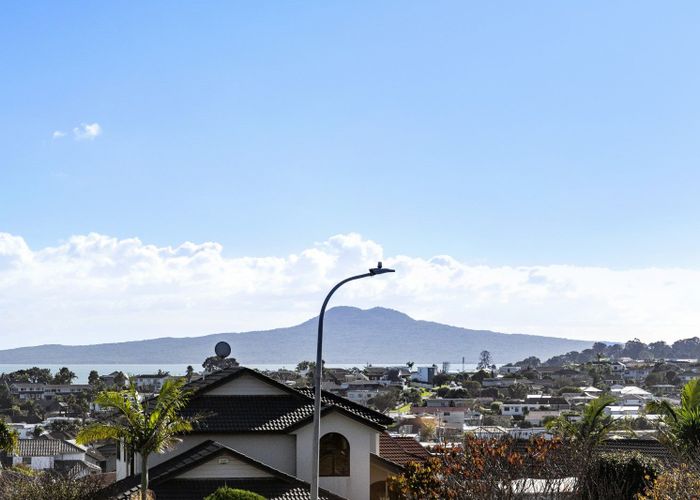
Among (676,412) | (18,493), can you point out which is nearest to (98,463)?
→ (18,493)

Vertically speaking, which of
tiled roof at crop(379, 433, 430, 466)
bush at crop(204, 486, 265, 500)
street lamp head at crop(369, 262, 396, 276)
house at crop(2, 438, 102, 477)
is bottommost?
house at crop(2, 438, 102, 477)

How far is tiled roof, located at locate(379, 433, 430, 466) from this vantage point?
3898cm

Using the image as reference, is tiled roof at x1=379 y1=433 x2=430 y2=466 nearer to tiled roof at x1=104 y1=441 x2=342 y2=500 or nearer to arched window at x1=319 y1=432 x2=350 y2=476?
arched window at x1=319 y1=432 x2=350 y2=476

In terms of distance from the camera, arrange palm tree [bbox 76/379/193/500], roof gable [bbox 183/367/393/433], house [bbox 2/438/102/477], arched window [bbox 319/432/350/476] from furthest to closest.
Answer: house [bbox 2/438/102/477] < arched window [bbox 319/432/350/476] < roof gable [bbox 183/367/393/433] < palm tree [bbox 76/379/193/500]

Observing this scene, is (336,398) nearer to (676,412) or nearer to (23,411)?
(676,412)

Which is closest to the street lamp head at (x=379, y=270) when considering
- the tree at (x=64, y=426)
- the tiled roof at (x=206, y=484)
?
the tiled roof at (x=206, y=484)

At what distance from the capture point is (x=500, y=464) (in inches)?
838

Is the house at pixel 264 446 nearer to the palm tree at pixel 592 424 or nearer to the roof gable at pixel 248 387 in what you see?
the roof gable at pixel 248 387

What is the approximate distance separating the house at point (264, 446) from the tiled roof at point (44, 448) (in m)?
61.7

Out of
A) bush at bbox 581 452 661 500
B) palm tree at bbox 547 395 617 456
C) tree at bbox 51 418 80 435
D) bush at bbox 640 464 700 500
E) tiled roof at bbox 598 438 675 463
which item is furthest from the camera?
tree at bbox 51 418 80 435

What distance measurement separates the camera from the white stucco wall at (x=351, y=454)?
3400cm

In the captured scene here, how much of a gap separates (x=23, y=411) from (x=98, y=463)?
264ft

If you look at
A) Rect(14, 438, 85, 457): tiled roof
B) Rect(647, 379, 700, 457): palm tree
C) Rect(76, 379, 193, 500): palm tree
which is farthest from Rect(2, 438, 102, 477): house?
Rect(647, 379, 700, 457): palm tree

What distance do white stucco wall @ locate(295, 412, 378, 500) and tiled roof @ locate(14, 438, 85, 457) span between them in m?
66.1
